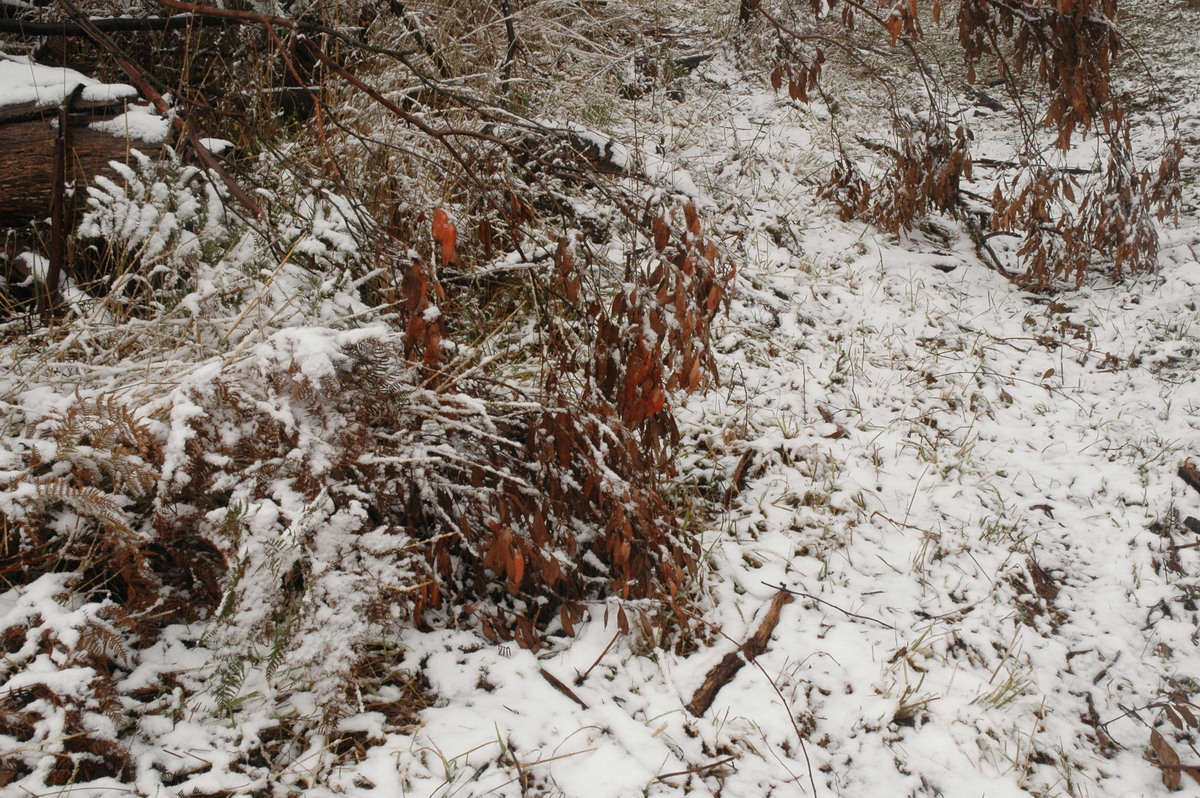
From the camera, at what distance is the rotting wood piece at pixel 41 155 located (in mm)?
2842

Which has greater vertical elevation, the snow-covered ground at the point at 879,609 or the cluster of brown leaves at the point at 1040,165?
the cluster of brown leaves at the point at 1040,165

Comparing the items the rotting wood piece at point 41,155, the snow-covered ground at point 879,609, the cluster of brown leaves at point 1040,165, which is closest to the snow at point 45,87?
the rotting wood piece at point 41,155

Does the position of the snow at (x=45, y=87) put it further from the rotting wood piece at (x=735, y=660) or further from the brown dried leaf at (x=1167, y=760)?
the brown dried leaf at (x=1167, y=760)

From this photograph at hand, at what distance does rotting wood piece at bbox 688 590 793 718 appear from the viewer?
2.03 metres

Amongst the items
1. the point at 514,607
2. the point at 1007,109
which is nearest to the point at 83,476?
the point at 514,607

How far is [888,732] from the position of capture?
197cm

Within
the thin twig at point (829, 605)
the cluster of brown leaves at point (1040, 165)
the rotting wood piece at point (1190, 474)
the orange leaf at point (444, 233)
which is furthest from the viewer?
the cluster of brown leaves at point (1040, 165)

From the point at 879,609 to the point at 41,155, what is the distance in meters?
3.46

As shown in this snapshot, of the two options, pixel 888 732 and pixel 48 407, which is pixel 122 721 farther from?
pixel 888 732

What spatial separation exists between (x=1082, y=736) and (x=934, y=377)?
1855mm

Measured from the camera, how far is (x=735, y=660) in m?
2.16

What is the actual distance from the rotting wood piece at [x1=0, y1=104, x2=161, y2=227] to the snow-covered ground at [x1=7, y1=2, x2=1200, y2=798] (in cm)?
184

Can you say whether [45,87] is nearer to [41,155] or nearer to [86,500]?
[41,155]

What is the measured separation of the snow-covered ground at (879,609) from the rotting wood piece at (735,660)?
21 millimetres
